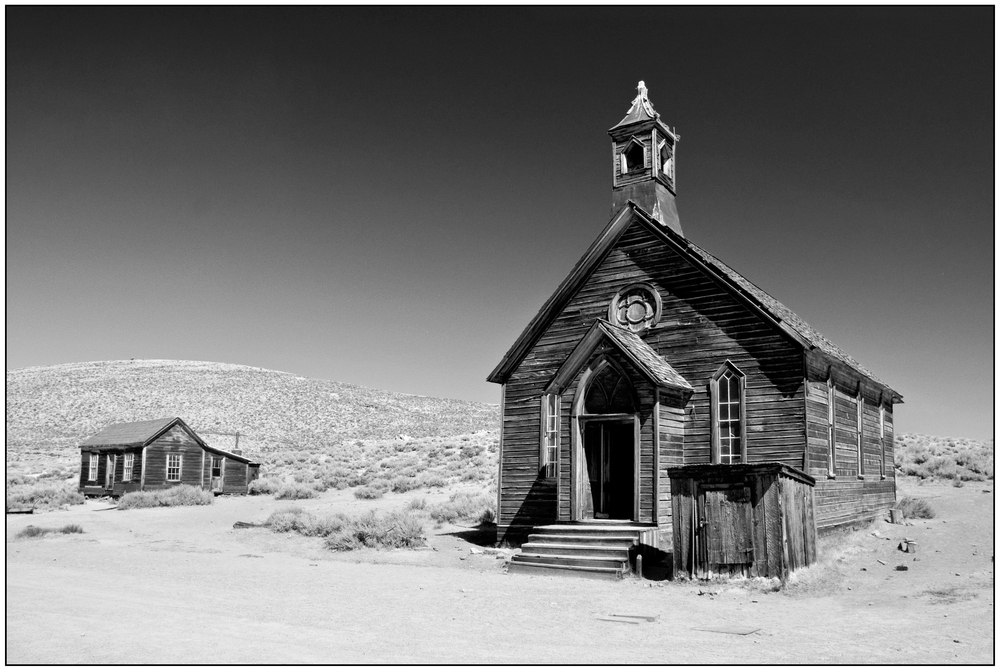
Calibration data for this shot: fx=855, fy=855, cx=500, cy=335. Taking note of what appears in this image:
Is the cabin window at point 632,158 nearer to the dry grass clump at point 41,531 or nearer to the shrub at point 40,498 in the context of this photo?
the dry grass clump at point 41,531

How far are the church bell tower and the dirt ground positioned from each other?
314 inches

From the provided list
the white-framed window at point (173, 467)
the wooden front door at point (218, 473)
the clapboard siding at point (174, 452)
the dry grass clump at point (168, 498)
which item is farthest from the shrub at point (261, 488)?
the dry grass clump at point (168, 498)

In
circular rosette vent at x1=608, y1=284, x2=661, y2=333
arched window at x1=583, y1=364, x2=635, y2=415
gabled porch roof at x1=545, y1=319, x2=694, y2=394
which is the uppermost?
circular rosette vent at x1=608, y1=284, x2=661, y2=333

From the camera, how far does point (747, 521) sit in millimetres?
12453

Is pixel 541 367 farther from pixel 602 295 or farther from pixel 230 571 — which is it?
pixel 230 571

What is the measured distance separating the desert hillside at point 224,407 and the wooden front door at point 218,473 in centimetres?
2946

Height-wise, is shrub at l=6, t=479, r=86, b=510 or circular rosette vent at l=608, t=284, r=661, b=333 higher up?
circular rosette vent at l=608, t=284, r=661, b=333

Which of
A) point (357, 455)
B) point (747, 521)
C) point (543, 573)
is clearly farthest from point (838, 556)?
point (357, 455)

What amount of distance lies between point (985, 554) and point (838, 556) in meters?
2.32

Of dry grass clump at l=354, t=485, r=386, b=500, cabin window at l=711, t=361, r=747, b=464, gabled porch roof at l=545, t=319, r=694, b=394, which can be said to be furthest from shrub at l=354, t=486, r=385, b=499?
cabin window at l=711, t=361, r=747, b=464

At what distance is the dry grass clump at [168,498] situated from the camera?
32.1m

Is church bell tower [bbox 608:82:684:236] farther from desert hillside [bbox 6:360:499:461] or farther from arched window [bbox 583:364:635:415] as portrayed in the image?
desert hillside [bbox 6:360:499:461]

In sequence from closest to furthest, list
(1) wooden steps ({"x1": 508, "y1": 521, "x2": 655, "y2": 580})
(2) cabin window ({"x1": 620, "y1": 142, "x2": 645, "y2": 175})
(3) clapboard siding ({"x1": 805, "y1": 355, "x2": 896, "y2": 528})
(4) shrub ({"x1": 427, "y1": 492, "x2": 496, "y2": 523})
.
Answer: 1. (1) wooden steps ({"x1": 508, "y1": 521, "x2": 655, "y2": 580})
2. (3) clapboard siding ({"x1": 805, "y1": 355, "x2": 896, "y2": 528})
3. (2) cabin window ({"x1": 620, "y1": 142, "x2": 645, "y2": 175})
4. (4) shrub ({"x1": 427, "y1": 492, "x2": 496, "y2": 523})

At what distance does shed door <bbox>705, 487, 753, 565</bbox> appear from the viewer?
12.4 meters
